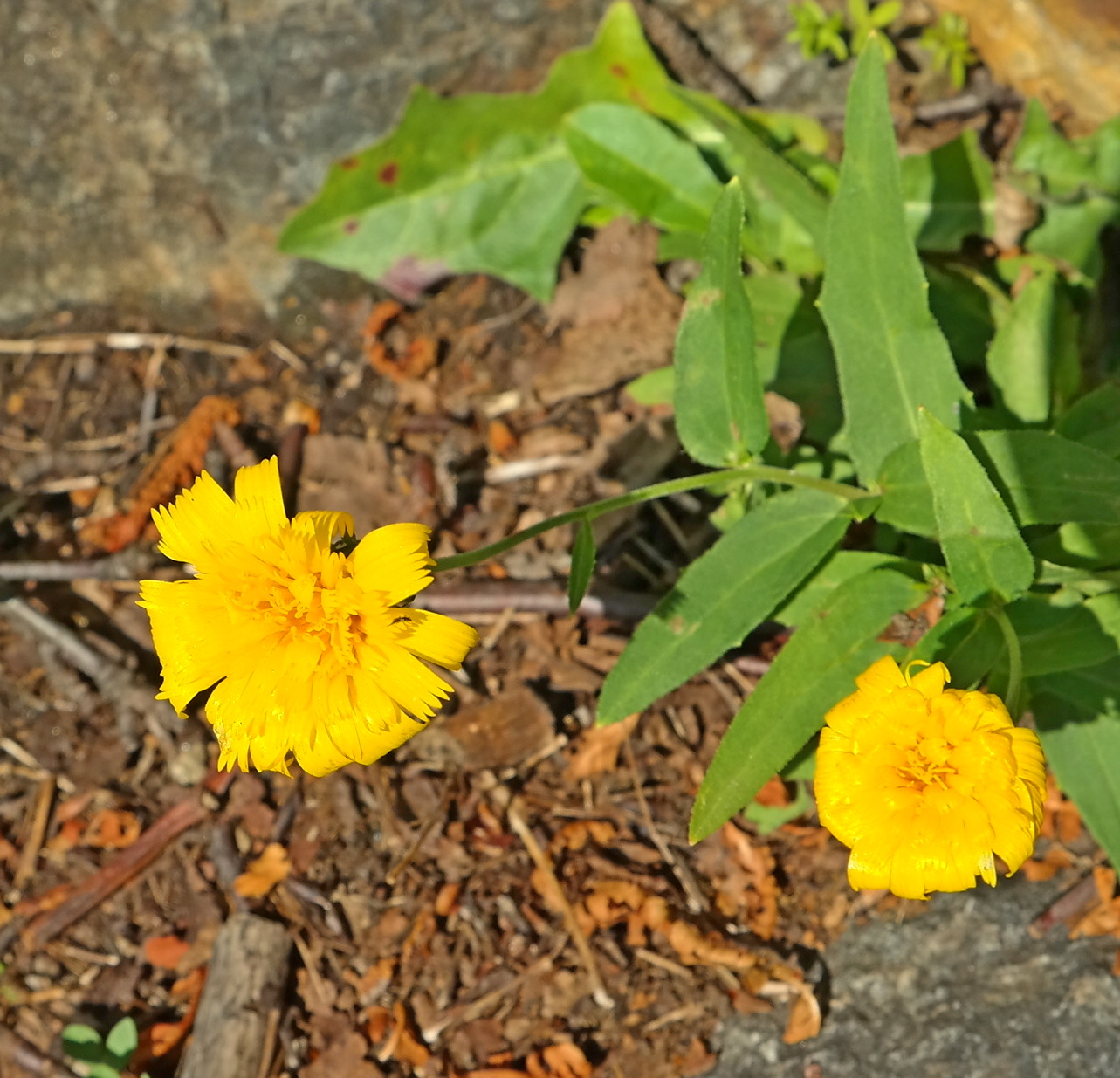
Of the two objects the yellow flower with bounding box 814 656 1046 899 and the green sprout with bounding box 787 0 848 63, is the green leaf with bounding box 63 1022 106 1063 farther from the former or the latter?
the green sprout with bounding box 787 0 848 63

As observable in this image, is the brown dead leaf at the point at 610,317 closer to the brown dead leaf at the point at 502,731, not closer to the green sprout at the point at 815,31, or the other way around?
the green sprout at the point at 815,31

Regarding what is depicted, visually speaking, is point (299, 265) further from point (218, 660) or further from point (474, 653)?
point (218, 660)

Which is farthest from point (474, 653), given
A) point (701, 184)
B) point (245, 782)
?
point (701, 184)

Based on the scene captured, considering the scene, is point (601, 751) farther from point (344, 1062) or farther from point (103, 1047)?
point (103, 1047)

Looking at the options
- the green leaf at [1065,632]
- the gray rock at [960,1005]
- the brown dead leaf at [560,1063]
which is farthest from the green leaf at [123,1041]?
the green leaf at [1065,632]

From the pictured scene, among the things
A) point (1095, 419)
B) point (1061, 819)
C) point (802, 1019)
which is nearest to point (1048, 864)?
point (1061, 819)

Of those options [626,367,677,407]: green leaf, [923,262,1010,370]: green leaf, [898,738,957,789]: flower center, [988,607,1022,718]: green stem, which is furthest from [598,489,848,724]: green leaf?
[923,262,1010,370]: green leaf
